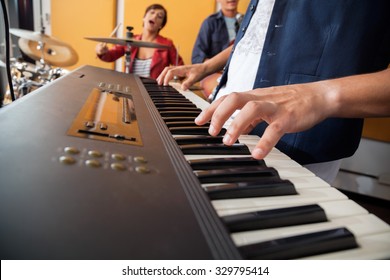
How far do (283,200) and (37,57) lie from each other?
3329mm

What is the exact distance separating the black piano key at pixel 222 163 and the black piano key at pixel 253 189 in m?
0.06

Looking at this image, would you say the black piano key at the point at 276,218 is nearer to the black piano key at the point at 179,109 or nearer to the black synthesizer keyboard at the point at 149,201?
the black synthesizer keyboard at the point at 149,201

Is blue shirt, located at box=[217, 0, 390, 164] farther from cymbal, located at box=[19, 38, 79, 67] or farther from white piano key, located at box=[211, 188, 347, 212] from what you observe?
cymbal, located at box=[19, 38, 79, 67]

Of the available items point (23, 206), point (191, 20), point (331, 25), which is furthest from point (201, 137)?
point (191, 20)

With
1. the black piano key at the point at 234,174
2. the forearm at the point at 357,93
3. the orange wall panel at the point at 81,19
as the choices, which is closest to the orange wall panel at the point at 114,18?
the orange wall panel at the point at 81,19

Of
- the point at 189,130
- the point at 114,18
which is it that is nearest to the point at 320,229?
the point at 189,130

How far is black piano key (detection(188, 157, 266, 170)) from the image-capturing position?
46cm

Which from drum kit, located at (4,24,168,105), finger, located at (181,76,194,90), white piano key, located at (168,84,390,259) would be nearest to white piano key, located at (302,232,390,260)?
white piano key, located at (168,84,390,259)

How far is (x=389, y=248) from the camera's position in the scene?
325 millimetres

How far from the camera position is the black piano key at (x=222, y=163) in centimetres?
46

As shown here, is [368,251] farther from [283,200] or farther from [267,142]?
[267,142]

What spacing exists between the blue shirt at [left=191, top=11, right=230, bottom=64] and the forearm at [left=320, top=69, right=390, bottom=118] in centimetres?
239
